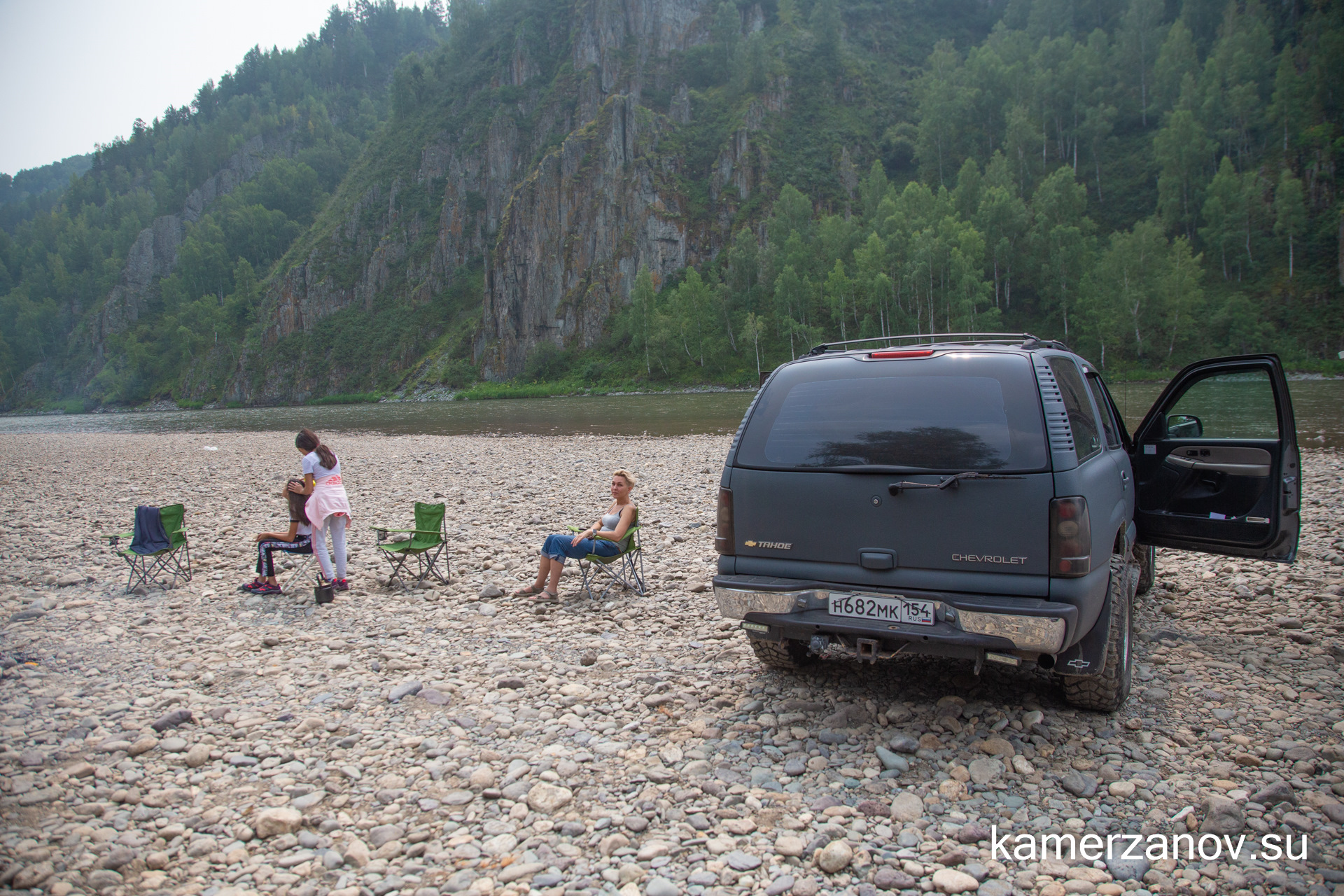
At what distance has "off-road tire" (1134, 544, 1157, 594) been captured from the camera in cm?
680

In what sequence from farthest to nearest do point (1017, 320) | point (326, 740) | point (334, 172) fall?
1. point (334, 172)
2. point (1017, 320)
3. point (326, 740)

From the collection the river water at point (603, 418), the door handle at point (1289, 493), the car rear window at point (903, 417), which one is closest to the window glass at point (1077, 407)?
the car rear window at point (903, 417)

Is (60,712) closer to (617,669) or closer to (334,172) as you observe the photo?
(617,669)

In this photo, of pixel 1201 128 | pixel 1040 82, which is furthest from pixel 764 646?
pixel 1040 82

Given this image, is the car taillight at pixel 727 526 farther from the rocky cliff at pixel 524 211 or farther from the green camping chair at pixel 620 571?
the rocky cliff at pixel 524 211

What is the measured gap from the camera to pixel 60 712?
4906mm

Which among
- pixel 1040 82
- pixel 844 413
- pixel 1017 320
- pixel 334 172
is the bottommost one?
pixel 844 413

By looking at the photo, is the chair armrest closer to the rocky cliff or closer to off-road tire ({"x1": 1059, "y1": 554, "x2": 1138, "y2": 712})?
off-road tire ({"x1": 1059, "y1": 554, "x2": 1138, "y2": 712})

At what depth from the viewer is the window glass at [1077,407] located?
4.17 metres

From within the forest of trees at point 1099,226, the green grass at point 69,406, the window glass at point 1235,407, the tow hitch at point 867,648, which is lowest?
the tow hitch at point 867,648

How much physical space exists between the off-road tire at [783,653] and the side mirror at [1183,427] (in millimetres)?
4124

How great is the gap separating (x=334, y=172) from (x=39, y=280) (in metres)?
67.7

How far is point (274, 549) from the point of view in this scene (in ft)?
26.7

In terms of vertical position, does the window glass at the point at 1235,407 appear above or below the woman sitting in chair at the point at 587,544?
above
